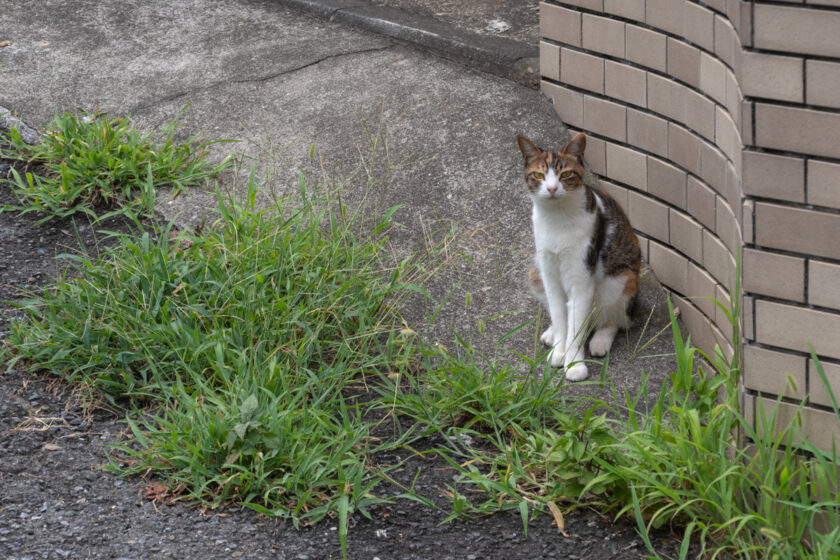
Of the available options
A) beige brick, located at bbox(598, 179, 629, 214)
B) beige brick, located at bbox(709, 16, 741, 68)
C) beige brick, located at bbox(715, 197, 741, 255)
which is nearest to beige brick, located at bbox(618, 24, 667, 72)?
beige brick, located at bbox(709, 16, 741, 68)

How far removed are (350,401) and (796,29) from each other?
190 cm

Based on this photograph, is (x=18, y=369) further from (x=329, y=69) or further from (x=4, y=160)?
(x=329, y=69)

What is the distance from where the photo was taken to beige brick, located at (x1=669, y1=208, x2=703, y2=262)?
3559 mm

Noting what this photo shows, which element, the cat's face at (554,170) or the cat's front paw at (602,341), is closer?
the cat's face at (554,170)

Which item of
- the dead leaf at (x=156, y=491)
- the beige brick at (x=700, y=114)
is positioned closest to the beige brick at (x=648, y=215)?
the beige brick at (x=700, y=114)

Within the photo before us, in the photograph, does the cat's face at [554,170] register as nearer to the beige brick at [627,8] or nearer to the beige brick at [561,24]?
the beige brick at [627,8]

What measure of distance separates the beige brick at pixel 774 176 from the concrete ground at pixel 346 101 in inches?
38.2

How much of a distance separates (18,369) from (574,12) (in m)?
2.61

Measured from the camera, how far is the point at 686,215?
12.0 ft

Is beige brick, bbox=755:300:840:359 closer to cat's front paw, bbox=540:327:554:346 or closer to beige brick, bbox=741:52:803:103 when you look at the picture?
beige brick, bbox=741:52:803:103

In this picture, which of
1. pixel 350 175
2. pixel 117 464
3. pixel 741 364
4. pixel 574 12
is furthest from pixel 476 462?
pixel 574 12

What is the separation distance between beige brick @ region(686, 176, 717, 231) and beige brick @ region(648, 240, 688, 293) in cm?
22

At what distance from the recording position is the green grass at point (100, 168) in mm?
4379

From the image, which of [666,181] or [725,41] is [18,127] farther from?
[725,41]
